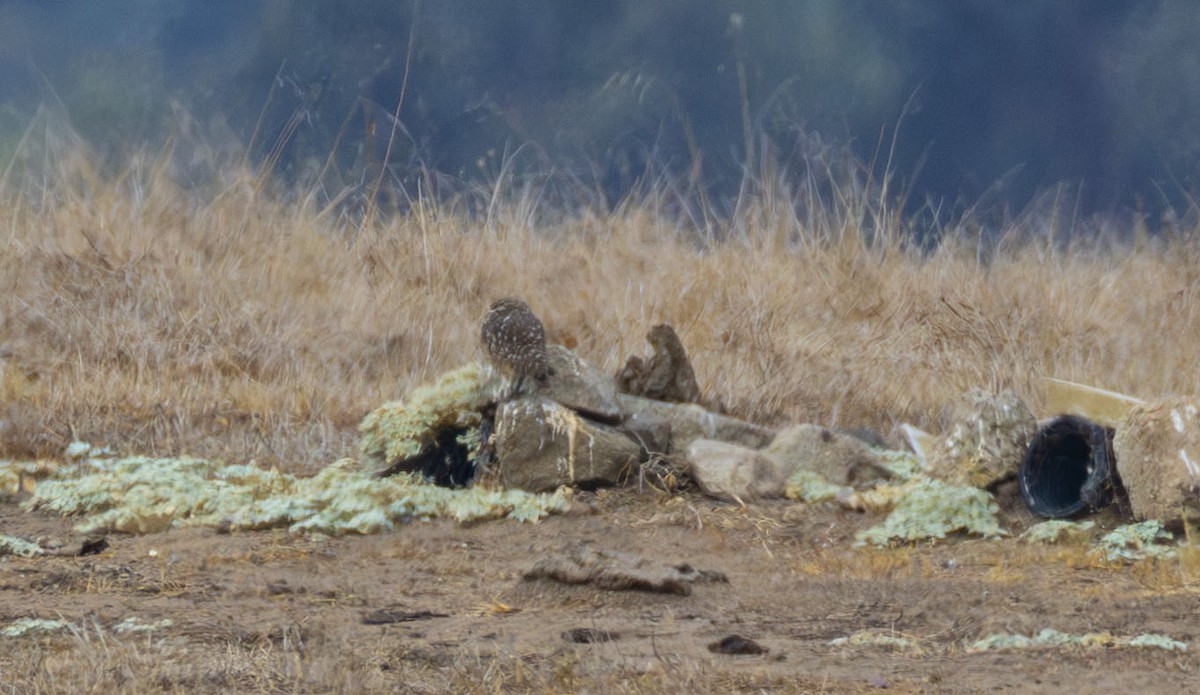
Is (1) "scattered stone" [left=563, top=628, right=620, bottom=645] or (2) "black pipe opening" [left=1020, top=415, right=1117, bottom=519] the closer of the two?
(1) "scattered stone" [left=563, top=628, right=620, bottom=645]

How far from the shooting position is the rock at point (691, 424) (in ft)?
27.1

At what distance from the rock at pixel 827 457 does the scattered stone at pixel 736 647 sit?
10.8 feet

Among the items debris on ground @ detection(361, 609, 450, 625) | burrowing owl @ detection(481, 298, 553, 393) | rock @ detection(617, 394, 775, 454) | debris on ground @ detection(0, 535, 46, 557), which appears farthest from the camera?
rock @ detection(617, 394, 775, 454)

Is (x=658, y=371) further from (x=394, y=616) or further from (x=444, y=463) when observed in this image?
(x=394, y=616)

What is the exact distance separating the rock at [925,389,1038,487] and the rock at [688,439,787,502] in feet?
2.79

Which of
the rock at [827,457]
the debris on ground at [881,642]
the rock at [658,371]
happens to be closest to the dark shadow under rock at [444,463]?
the rock at [658,371]

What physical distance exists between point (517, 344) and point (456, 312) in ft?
10.7

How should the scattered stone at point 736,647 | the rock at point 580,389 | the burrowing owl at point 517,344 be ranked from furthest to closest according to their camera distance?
the rock at point 580,389, the burrowing owl at point 517,344, the scattered stone at point 736,647

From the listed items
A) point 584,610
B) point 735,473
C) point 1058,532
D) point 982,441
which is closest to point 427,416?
point 735,473

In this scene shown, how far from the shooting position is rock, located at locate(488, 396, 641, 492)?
303 inches

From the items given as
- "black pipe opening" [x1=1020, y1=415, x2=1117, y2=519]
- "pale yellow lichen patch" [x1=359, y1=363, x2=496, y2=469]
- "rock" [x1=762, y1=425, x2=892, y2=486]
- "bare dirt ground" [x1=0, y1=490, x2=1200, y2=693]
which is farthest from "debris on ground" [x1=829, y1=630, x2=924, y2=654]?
"pale yellow lichen patch" [x1=359, y1=363, x2=496, y2=469]

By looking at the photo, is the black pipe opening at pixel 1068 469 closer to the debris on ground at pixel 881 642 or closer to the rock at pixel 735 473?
the rock at pixel 735 473

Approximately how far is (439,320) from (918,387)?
141 inches

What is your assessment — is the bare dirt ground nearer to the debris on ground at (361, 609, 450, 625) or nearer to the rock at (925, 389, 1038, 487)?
the debris on ground at (361, 609, 450, 625)
